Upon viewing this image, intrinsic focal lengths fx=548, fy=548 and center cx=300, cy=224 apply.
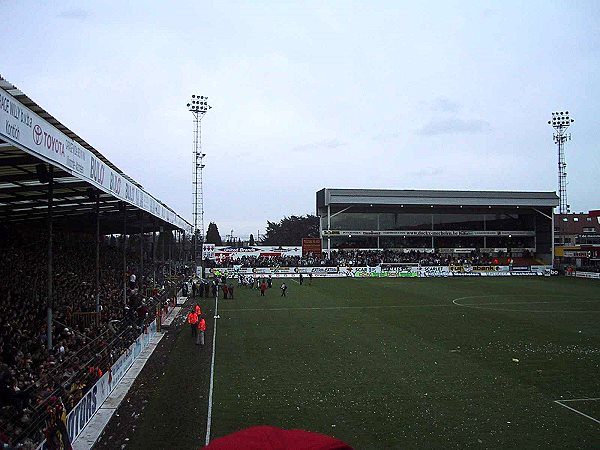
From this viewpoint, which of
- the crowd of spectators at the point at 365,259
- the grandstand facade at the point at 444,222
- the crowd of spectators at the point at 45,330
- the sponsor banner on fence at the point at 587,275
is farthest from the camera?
the grandstand facade at the point at 444,222

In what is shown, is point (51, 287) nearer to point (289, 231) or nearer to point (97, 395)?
point (97, 395)

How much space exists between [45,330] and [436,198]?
193 feet

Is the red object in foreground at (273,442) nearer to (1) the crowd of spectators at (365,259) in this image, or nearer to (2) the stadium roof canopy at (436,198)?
(1) the crowd of spectators at (365,259)

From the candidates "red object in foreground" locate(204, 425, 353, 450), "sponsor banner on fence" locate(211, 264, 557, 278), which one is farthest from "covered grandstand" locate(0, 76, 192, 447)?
"sponsor banner on fence" locate(211, 264, 557, 278)

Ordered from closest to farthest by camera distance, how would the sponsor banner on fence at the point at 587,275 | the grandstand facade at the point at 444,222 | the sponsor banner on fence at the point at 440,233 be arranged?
the sponsor banner on fence at the point at 587,275
the grandstand facade at the point at 444,222
the sponsor banner on fence at the point at 440,233

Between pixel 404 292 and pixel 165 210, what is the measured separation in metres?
20.4

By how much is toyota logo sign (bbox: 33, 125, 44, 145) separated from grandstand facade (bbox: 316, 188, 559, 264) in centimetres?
5943

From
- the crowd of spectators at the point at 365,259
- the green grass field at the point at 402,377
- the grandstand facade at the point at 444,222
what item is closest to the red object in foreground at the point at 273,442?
the green grass field at the point at 402,377

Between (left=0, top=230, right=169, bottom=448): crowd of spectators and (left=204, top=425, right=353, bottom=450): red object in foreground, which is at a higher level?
(left=204, top=425, right=353, bottom=450): red object in foreground

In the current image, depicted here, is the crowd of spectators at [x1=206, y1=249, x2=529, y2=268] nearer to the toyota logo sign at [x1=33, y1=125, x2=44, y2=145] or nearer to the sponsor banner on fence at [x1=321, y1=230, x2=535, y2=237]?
the sponsor banner on fence at [x1=321, y1=230, x2=535, y2=237]

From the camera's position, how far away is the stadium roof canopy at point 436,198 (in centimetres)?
6725

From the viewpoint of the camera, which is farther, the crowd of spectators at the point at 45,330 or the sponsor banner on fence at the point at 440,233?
the sponsor banner on fence at the point at 440,233

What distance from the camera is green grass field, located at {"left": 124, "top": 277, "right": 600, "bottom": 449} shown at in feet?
35.7

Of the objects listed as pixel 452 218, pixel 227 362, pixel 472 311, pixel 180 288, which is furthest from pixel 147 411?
pixel 452 218
